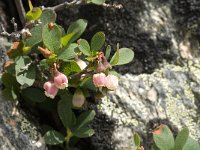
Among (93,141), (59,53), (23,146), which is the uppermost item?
(59,53)

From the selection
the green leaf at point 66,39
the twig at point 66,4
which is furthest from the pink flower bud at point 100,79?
the twig at point 66,4

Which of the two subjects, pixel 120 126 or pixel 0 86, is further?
pixel 120 126

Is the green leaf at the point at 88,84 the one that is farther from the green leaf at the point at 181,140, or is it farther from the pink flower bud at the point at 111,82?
the green leaf at the point at 181,140

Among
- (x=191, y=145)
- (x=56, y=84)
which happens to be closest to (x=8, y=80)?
(x=56, y=84)

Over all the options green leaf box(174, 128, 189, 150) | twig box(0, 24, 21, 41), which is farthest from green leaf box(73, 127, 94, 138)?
twig box(0, 24, 21, 41)

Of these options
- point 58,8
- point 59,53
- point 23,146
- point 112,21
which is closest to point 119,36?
point 112,21

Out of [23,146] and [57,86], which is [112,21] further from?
[23,146]
